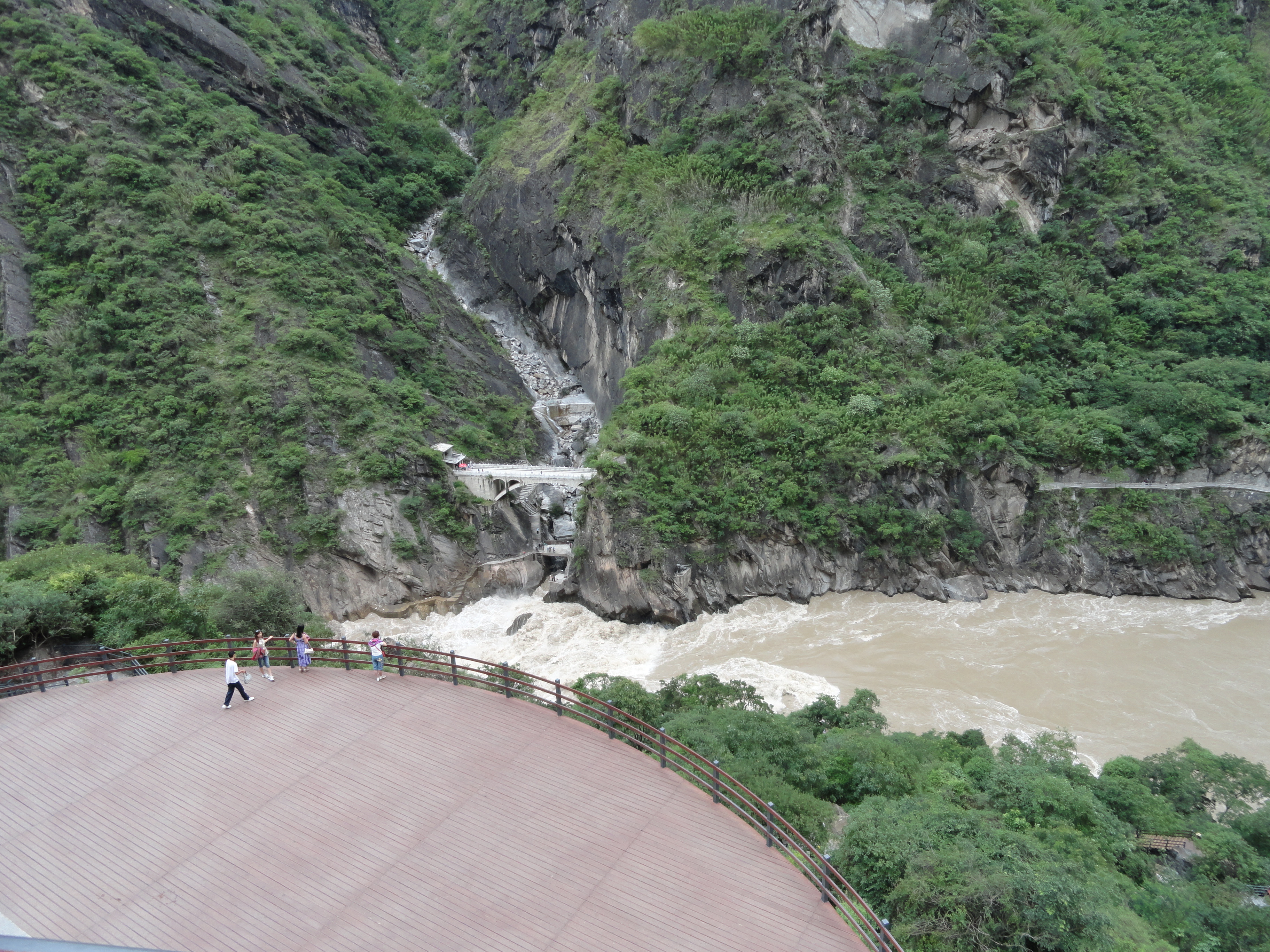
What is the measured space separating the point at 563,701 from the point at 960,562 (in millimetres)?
26832

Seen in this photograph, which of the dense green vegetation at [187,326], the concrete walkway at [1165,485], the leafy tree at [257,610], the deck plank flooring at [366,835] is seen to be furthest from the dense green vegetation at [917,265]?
the deck plank flooring at [366,835]

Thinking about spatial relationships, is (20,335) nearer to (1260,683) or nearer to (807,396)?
(807,396)

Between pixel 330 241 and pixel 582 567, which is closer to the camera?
pixel 582 567

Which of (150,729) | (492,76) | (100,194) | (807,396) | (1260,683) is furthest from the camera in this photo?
(492,76)

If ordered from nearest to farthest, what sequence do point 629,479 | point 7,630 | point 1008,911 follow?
1. point 1008,911
2. point 7,630
3. point 629,479

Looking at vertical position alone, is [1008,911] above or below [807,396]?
below

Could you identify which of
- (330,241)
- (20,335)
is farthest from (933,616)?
(20,335)

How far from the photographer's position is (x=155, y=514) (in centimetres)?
3209

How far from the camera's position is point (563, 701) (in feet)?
42.3

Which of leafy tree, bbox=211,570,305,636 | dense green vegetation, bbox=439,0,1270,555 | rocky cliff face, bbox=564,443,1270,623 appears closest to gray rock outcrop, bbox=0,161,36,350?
leafy tree, bbox=211,570,305,636

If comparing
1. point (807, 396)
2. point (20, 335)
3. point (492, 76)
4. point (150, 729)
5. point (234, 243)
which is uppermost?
point (492, 76)

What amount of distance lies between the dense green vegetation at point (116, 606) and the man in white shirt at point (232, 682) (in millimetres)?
5742

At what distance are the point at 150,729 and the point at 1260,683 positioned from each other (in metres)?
35.3

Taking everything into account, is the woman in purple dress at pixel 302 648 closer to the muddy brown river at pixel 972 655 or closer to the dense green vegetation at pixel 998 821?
the dense green vegetation at pixel 998 821
